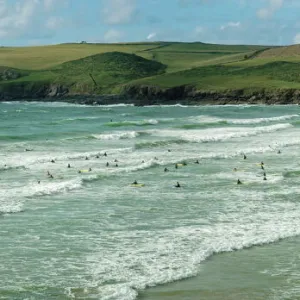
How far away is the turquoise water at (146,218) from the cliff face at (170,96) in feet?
197

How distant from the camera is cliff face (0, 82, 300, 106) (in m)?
120

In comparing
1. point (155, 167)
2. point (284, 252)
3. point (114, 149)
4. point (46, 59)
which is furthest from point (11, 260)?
point (46, 59)

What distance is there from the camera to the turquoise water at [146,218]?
20359 mm

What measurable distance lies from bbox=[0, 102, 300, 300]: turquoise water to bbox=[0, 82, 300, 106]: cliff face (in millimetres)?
60033

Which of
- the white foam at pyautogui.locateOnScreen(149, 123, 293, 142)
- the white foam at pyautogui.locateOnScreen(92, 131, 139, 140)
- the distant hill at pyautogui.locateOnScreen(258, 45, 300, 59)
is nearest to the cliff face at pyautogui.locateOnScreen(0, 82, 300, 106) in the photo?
the white foam at pyautogui.locateOnScreen(149, 123, 293, 142)

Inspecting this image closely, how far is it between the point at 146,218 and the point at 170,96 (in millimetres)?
96778

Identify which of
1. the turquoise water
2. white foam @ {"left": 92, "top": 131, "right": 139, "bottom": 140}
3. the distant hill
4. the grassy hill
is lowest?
the turquoise water

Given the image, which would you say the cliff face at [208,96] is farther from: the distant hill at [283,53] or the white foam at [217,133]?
the distant hill at [283,53]

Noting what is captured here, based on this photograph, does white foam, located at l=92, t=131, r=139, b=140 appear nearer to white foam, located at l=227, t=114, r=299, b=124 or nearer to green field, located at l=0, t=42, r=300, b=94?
white foam, located at l=227, t=114, r=299, b=124

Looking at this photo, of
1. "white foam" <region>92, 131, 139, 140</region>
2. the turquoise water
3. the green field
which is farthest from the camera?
the green field

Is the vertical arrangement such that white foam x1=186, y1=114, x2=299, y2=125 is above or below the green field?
below

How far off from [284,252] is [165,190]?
12.8m

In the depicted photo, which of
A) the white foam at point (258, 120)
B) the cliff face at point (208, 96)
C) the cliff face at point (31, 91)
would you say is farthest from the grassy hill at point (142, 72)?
the white foam at point (258, 120)

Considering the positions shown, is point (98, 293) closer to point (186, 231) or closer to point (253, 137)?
point (186, 231)
